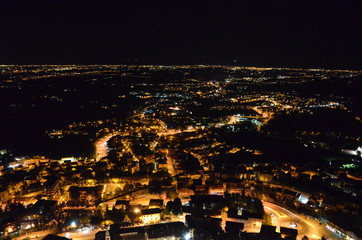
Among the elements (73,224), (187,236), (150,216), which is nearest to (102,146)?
(73,224)

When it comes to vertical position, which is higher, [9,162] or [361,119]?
[361,119]

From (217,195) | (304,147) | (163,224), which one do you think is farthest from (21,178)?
(304,147)

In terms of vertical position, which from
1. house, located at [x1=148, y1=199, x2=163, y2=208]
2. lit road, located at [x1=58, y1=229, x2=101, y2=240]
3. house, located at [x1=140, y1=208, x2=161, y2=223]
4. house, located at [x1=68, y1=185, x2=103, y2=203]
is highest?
house, located at [x1=68, y1=185, x2=103, y2=203]

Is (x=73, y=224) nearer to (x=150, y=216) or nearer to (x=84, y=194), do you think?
(x=84, y=194)

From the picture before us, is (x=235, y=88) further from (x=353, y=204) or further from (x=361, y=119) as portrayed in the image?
(x=353, y=204)

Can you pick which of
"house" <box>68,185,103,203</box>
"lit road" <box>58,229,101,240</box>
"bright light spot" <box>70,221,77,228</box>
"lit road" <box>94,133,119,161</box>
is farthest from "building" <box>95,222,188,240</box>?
"lit road" <box>94,133,119,161</box>

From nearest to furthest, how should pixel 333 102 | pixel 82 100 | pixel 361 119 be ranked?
pixel 361 119, pixel 333 102, pixel 82 100

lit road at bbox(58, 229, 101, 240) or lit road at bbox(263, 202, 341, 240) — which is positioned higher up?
lit road at bbox(263, 202, 341, 240)

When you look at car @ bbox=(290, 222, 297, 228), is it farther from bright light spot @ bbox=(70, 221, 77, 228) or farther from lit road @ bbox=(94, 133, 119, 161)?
lit road @ bbox=(94, 133, 119, 161)
